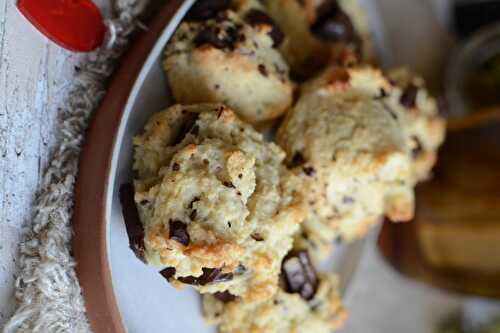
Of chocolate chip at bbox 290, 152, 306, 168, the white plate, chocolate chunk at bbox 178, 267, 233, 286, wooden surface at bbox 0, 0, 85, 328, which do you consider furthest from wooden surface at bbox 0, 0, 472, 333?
chocolate chip at bbox 290, 152, 306, 168

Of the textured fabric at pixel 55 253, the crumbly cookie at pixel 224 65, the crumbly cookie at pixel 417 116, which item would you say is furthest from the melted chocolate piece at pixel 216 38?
the crumbly cookie at pixel 417 116

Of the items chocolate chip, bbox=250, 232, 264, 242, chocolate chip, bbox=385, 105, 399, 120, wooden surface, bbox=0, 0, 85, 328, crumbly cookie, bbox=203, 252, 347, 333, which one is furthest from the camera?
chocolate chip, bbox=385, 105, 399, 120

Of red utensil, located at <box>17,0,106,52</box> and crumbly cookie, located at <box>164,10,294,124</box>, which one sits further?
crumbly cookie, located at <box>164,10,294,124</box>

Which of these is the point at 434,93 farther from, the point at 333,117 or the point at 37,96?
the point at 37,96

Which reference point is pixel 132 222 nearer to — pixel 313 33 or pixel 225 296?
pixel 225 296

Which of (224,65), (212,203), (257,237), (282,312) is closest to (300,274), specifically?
(282,312)

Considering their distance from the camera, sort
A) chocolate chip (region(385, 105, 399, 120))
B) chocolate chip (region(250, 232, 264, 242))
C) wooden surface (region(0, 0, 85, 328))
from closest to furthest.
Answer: wooden surface (region(0, 0, 85, 328))
chocolate chip (region(250, 232, 264, 242))
chocolate chip (region(385, 105, 399, 120))

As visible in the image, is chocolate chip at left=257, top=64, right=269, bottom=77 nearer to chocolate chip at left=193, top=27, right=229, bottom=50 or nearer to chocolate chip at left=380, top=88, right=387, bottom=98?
chocolate chip at left=193, top=27, right=229, bottom=50
